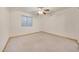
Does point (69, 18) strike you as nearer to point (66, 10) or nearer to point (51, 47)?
point (66, 10)

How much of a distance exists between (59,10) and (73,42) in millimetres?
531

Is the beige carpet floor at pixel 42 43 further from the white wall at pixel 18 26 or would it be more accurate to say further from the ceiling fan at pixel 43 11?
the ceiling fan at pixel 43 11

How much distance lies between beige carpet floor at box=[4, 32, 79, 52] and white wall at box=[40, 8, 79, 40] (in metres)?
0.09

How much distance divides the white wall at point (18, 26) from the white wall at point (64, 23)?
0.11m

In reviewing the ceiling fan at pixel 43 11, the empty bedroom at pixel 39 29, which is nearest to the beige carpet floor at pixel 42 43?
the empty bedroom at pixel 39 29

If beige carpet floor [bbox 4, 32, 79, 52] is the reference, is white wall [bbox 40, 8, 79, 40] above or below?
above

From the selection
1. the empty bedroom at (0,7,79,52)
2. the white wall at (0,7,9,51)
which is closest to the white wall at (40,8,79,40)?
the empty bedroom at (0,7,79,52)

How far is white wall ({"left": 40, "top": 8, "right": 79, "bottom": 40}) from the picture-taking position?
1.81 meters

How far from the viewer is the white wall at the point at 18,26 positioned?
5.99 ft

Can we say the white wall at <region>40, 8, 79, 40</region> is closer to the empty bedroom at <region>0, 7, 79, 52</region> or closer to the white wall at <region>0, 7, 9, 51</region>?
the empty bedroom at <region>0, 7, 79, 52</region>

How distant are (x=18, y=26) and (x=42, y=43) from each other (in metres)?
0.45

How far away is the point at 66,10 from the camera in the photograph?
5.92ft

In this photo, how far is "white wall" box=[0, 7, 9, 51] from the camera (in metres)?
1.79

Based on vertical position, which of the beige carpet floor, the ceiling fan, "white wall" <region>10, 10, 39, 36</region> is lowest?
the beige carpet floor
